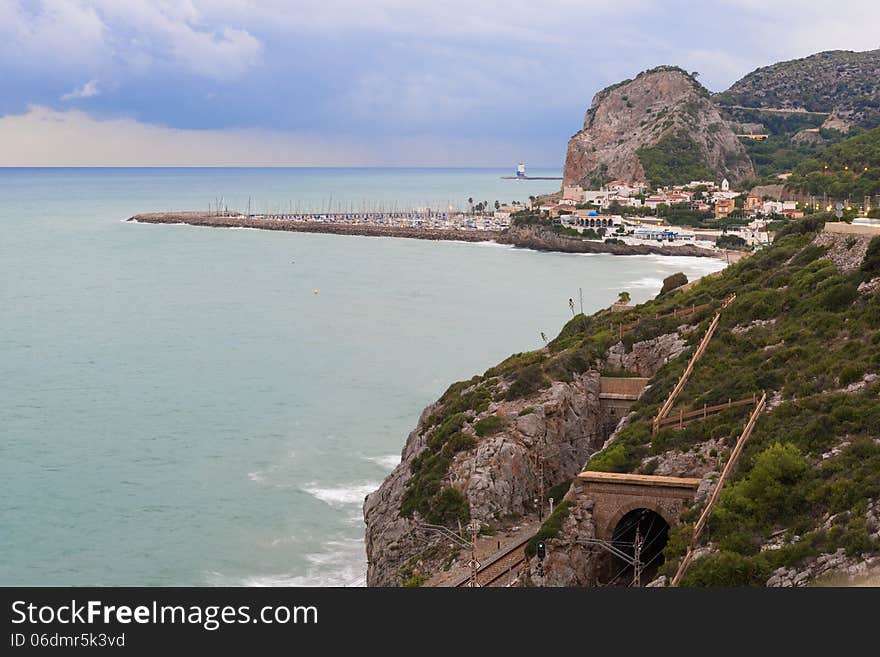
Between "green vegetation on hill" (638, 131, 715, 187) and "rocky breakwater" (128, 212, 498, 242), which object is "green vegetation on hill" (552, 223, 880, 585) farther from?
"green vegetation on hill" (638, 131, 715, 187)

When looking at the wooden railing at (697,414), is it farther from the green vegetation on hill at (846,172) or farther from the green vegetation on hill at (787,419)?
the green vegetation on hill at (846,172)

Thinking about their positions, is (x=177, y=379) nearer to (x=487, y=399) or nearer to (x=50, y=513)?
(x=50, y=513)

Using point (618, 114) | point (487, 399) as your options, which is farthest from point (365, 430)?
point (618, 114)

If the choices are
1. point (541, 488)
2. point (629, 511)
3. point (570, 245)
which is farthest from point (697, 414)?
point (570, 245)

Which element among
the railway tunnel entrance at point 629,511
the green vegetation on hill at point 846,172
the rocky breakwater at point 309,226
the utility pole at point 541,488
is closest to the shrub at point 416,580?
the utility pole at point 541,488

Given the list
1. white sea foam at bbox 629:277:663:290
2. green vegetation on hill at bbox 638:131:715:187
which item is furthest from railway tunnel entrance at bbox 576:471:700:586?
green vegetation on hill at bbox 638:131:715:187

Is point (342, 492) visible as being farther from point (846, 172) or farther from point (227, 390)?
point (846, 172)
